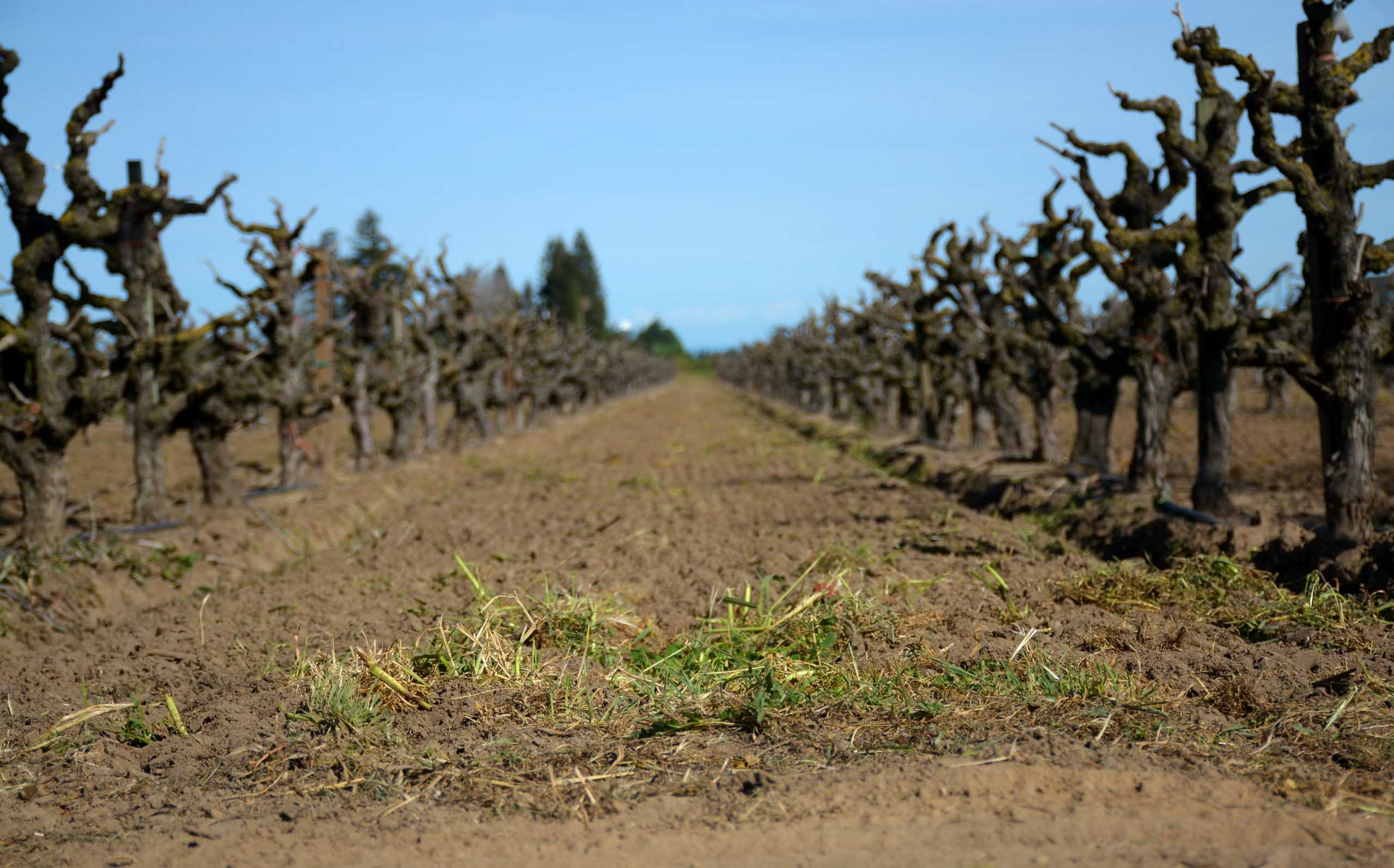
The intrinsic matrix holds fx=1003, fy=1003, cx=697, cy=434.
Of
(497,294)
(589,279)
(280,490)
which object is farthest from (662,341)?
(280,490)

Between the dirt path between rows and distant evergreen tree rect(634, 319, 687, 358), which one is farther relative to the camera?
distant evergreen tree rect(634, 319, 687, 358)

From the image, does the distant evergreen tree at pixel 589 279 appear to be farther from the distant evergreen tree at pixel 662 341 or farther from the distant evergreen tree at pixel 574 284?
the distant evergreen tree at pixel 662 341

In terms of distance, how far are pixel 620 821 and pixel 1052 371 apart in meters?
11.5

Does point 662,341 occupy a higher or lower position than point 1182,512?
higher

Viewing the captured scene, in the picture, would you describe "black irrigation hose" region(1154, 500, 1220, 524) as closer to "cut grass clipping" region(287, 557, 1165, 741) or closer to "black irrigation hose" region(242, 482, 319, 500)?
"cut grass clipping" region(287, 557, 1165, 741)

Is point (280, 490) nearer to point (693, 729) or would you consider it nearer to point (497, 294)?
point (693, 729)

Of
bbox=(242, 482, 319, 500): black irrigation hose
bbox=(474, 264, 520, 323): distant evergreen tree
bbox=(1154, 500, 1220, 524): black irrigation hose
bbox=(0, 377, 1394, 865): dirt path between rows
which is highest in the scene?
A: bbox=(474, 264, 520, 323): distant evergreen tree

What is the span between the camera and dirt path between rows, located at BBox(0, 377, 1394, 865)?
137 inches

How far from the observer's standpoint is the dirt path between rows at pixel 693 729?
348cm

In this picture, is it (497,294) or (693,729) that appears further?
(497,294)

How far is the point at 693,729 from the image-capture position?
14.9ft

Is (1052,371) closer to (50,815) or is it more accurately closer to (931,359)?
(931,359)

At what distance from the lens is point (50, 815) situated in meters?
4.00

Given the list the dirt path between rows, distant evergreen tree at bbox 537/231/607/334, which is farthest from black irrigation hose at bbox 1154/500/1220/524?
distant evergreen tree at bbox 537/231/607/334
